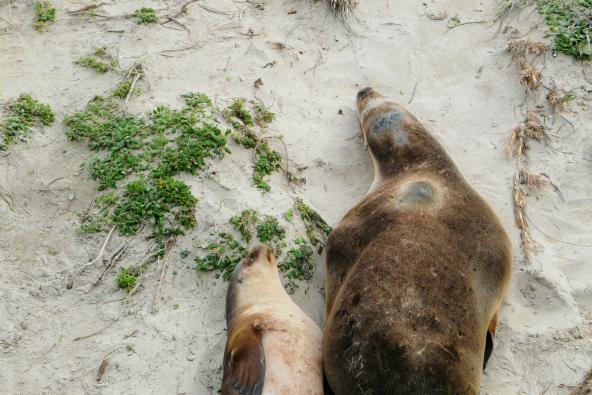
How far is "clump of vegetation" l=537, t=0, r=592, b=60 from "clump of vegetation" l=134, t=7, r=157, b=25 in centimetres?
415

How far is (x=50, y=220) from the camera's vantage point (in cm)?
463

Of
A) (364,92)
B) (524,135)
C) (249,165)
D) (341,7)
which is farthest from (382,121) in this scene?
(341,7)

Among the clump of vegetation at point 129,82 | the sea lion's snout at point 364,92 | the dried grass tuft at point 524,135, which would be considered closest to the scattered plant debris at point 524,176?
the dried grass tuft at point 524,135

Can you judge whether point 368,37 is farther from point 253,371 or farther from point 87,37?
point 253,371

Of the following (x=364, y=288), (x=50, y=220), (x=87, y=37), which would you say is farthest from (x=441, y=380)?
(x=87, y=37)

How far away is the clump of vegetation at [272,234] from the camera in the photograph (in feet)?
15.4

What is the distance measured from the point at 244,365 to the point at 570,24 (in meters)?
5.10

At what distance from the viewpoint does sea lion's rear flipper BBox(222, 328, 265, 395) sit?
11.3 feet

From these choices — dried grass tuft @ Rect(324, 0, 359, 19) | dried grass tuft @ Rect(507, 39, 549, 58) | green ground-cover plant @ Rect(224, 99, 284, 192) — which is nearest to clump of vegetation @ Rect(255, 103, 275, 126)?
green ground-cover plant @ Rect(224, 99, 284, 192)

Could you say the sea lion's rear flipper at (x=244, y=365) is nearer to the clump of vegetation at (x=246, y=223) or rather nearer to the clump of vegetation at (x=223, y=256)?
the clump of vegetation at (x=223, y=256)

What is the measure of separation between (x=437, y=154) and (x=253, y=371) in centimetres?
237

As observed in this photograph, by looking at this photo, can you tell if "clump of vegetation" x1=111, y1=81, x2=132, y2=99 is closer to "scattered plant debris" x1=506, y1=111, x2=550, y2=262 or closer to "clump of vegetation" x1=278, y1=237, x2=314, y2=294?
"clump of vegetation" x1=278, y1=237, x2=314, y2=294

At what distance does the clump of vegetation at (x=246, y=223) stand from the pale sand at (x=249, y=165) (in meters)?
0.11

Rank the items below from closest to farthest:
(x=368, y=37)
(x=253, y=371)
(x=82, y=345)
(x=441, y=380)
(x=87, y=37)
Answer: (x=441, y=380)
(x=253, y=371)
(x=82, y=345)
(x=87, y=37)
(x=368, y=37)
